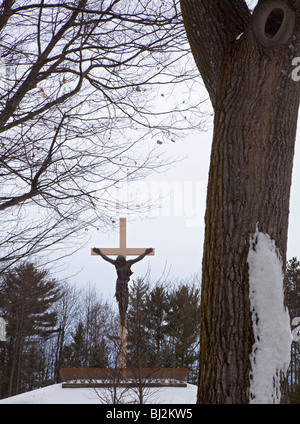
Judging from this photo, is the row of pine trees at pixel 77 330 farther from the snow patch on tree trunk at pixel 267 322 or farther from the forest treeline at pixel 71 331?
the snow patch on tree trunk at pixel 267 322

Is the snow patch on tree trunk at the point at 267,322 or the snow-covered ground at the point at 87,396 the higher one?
the snow patch on tree trunk at the point at 267,322

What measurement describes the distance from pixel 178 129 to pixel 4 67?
197 cm

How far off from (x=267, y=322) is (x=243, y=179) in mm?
748

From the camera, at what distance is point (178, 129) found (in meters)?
5.14

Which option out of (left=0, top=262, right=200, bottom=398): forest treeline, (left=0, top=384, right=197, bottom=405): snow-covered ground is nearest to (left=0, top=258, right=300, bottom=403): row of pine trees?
(left=0, top=262, right=200, bottom=398): forest treeline

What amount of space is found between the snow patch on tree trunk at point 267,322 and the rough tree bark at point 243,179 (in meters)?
0.03

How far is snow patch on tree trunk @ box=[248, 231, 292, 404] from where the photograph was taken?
2.18 m

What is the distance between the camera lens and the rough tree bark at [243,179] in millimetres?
Result: 2223

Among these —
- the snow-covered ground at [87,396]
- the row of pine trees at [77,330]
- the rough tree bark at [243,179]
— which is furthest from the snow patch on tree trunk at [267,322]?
the row of pine trees at [77,330]

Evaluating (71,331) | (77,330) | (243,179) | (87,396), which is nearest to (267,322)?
(243,179)

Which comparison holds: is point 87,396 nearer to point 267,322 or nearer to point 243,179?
point 267,322

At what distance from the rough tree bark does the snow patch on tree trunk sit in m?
0.03
